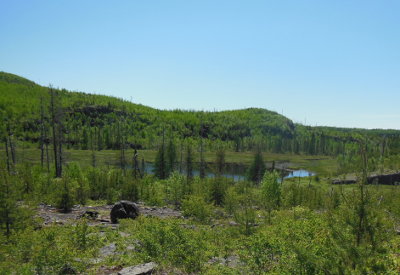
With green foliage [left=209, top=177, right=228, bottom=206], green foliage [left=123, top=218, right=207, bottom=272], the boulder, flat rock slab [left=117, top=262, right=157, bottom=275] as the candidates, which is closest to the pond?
green foliage [left=209, top=177, right=228, bottom=206]

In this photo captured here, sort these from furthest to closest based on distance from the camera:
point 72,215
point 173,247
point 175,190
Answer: point 175,190, point 72,215, point 173,247

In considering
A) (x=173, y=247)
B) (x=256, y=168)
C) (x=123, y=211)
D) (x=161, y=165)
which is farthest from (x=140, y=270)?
(x=256, y=168)

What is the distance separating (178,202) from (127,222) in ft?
76.1

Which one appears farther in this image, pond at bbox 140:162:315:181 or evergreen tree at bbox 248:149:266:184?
pond at bbox 140:162:315:181

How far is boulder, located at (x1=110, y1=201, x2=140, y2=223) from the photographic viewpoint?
28938mm

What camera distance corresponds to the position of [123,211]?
29.1 metres

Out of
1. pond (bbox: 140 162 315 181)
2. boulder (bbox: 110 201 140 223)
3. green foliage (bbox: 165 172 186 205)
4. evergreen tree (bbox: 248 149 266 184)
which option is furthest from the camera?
pond (bbox: 140 162 315 181)

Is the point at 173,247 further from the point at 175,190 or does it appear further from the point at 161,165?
the point at 161,165

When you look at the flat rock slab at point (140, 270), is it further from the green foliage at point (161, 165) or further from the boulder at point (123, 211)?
the green foliage at point (161, 165)

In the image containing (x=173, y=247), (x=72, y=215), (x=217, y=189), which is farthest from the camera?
(x=217, y=189)

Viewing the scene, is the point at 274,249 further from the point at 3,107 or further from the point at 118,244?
the point at 3,107

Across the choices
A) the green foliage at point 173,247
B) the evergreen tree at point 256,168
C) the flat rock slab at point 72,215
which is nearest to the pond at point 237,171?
the evergreen tree at point 256,168

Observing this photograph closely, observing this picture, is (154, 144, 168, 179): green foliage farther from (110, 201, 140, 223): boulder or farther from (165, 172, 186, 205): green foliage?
(110, 201, 140, 223): boulder

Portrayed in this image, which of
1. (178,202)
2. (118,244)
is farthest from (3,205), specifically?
(178,202)
